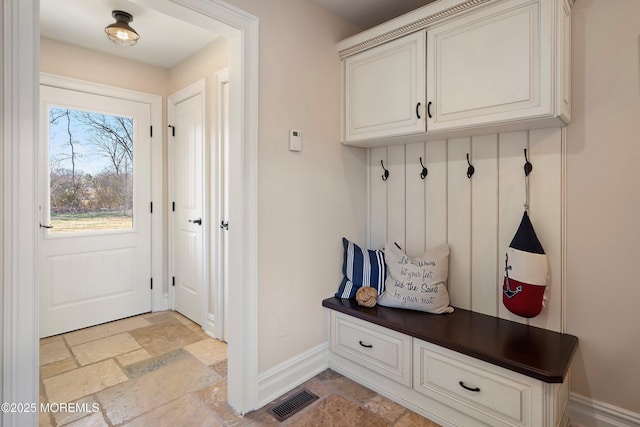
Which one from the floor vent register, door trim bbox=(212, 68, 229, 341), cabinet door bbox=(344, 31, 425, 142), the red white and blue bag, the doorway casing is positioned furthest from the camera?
door trim bbox=(212, 68, 229, 341)

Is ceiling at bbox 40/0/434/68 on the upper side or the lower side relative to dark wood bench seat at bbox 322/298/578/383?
upper

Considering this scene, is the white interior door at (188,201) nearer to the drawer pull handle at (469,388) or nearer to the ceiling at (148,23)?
the ceiling at (148,23)

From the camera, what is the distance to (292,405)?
6.11 ft

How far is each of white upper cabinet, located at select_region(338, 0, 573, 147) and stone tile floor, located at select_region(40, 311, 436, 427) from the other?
1.55 m

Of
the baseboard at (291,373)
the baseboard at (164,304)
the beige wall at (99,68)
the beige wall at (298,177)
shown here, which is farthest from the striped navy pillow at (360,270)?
the beige wall at (99,68)

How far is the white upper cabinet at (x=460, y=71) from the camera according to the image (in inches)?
58.4

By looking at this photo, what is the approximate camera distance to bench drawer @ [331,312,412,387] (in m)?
1.84

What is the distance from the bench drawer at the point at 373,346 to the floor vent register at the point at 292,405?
13.3 inches

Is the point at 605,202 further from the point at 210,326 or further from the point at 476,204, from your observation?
the point at 210,326

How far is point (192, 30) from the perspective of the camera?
257 cm

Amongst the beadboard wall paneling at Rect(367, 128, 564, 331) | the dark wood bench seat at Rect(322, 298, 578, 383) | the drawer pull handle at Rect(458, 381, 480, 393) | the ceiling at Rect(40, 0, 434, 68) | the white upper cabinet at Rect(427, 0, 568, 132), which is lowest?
the drawer pull handle at Rect(458, 381, 480, 393)

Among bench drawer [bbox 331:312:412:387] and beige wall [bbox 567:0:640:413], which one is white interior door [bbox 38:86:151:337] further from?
beige wall [bbox 567:0:640:413]

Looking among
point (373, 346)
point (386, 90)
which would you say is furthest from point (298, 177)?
point (373, 346)

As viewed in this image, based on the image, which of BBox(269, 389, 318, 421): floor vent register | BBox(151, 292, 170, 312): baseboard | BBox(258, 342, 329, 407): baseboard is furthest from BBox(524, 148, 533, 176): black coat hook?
BBox(151, 292, 170, 312): baseboard
